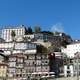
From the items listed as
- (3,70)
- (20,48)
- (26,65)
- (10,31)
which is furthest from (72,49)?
(3,70)

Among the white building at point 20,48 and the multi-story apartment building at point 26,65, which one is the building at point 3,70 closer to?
the multi-story apartment building at point 26,65

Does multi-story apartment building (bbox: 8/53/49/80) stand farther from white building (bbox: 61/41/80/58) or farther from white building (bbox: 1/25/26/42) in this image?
white building (bbox: 1/25/26/42)

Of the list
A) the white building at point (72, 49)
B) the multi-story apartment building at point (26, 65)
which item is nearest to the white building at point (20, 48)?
the white building at point (72, 49)

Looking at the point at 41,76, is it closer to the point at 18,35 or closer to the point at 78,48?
the point at 78,48

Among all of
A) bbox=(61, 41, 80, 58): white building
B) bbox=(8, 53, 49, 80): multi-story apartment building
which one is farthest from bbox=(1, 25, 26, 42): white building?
bbox=(8, 53, 49, 80): multi-story apartment building

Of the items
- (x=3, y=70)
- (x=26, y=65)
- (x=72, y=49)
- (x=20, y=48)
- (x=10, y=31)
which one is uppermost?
(x=10, y=31)

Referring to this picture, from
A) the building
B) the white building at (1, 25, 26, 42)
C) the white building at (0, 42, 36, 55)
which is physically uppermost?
the white building at (1, 25, 26, 42)

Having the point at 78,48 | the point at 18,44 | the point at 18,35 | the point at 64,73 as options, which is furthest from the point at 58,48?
the point at 64,73

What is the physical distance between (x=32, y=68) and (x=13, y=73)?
14.8ft

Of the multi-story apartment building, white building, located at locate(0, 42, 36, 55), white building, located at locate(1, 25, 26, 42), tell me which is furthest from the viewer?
white building, located at locate(1, 25, 26, 42)

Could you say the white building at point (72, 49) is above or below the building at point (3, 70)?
above

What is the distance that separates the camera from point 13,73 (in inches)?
2719

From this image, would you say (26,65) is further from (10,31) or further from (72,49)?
(10,31)

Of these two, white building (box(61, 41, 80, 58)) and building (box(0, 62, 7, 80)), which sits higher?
white building (box(61, 41, 80, 58))
